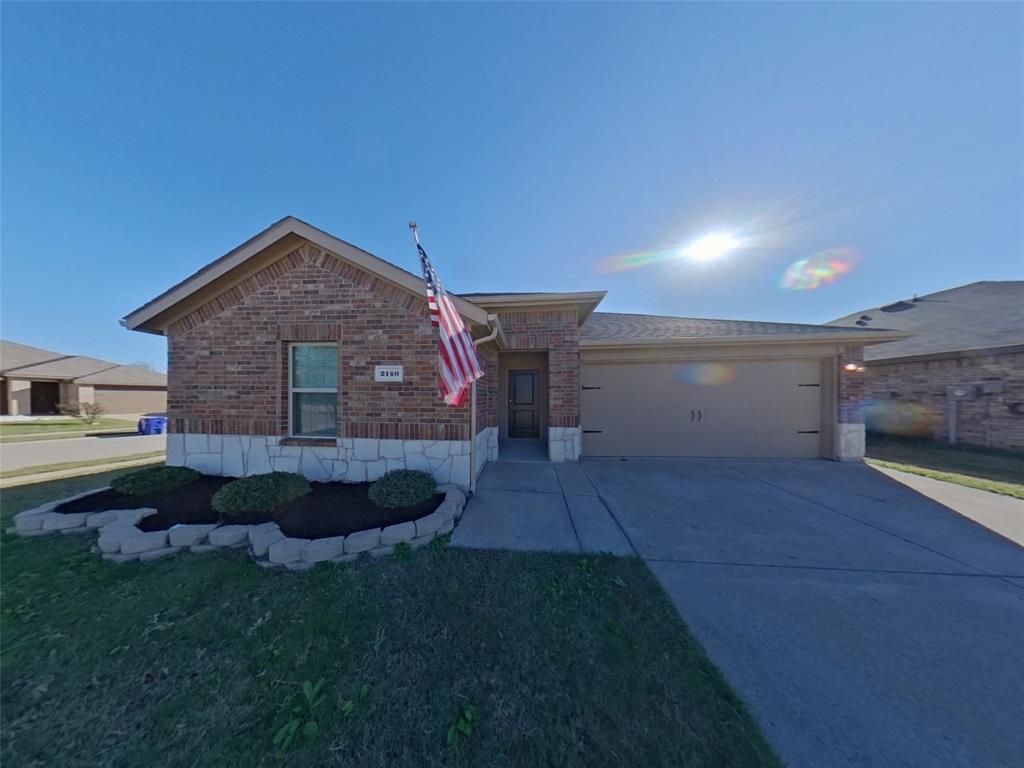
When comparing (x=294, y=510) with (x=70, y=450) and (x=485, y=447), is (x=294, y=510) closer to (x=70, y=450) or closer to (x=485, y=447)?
(x=485, y=447)

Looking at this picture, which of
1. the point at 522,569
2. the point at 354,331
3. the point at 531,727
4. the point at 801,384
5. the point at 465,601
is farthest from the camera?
the point at 801,384

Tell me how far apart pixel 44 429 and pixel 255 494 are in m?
20.3

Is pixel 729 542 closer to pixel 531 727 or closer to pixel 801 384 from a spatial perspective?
pixel 531 727

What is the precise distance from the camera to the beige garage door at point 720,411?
7672mm

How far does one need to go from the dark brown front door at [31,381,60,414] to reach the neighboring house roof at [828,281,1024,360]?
4250 cm

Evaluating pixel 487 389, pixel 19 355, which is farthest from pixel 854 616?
pixel 19 355

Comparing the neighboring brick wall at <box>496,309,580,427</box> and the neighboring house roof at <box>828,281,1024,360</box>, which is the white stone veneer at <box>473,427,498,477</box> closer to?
the neighboring brick wall at <box>496,309,580,427</box>

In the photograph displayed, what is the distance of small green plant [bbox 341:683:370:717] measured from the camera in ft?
6.03

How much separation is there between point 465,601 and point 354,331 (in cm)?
424

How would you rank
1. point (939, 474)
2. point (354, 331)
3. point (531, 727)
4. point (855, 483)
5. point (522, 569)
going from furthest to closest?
point (939, 474) < point (855, 483) < point (354, 331) < point (522, 569) < point (531, 727)

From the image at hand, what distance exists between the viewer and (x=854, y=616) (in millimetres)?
2561

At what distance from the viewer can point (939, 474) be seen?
20.5 feet

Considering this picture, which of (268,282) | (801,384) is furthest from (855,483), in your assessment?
(268,282)

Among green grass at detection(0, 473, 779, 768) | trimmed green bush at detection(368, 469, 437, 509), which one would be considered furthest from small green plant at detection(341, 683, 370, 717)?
trimmed green bush at detection(368, 469, 437, 509)
